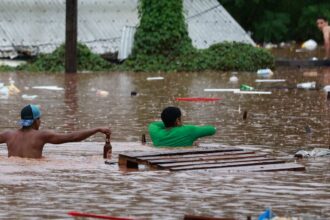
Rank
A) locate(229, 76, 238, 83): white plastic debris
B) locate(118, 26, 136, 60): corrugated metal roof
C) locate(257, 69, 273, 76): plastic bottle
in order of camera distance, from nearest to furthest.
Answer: locate(229, 76, 238, 83): white plastic debris, locate(257, 69, 273, 76): plastic bottle, locate(118, 26, 136, 60): corrugated metal roof

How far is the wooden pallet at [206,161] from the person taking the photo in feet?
39.0

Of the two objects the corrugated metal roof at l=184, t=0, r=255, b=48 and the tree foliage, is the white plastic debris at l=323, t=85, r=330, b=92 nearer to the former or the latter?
the corrugated metal roof at l=184, t=0, r=255, b=48

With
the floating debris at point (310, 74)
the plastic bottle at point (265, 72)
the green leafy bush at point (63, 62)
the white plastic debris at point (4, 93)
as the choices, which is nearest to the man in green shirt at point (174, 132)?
the white plastic debris at point (4, 93)

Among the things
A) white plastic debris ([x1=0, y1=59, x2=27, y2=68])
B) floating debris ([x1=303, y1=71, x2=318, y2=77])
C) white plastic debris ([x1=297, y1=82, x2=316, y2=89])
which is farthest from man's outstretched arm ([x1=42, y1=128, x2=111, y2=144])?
white plastic debris ([x1=0, y1=59, x2=27, y2=68])

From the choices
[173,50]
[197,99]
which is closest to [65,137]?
[197,99]

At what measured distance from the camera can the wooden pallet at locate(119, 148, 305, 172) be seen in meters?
11.9

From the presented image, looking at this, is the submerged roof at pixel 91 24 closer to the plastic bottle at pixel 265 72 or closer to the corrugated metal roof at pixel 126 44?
the corrugated metal roof at pixel 126 44

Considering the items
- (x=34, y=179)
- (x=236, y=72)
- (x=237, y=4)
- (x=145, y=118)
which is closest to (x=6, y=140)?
(x=34, y=179)

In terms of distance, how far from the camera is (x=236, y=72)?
2983 cm

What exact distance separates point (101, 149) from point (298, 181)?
3.64 meters

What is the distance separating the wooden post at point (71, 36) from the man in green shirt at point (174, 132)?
15727 mm

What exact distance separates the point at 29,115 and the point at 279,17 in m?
31.0

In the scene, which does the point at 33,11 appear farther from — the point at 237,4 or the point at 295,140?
the point at 295,140

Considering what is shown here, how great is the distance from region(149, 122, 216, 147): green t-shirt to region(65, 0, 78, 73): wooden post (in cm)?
1572
